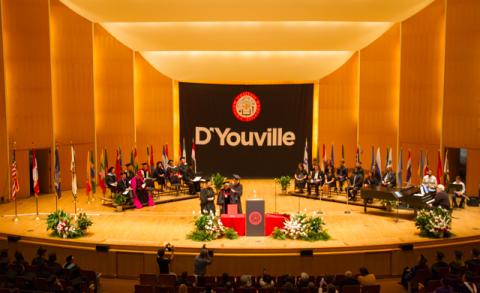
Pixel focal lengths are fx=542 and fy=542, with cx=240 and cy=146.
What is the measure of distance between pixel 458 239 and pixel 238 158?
12078mm

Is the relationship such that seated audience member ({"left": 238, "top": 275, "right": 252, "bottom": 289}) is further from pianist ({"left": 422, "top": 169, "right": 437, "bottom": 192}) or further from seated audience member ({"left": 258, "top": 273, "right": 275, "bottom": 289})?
pianist ({"left": 422, "top": 169, "right": 437, "bottom": 192})

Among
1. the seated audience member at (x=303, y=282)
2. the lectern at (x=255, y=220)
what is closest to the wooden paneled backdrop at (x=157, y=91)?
the lectern at (x=255, y=220)

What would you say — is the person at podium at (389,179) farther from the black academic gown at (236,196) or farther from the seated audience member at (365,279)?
the seated audience member at (365,279)

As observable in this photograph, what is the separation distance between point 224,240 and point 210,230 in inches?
15.3

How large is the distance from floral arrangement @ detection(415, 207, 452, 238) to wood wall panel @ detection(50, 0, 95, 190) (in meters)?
12.2

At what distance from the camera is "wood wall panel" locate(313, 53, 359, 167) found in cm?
2220

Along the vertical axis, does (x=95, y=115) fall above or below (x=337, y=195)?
above

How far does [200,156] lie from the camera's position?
22844mm

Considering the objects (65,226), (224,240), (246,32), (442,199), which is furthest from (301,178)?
(65,226)

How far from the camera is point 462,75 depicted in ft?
56.3

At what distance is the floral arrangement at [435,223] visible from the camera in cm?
1206

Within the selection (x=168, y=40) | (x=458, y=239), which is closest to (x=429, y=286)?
(x=458, y=239)

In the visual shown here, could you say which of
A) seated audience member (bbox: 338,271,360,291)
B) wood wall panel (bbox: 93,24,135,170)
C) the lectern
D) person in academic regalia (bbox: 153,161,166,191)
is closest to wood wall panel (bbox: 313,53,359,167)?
person in academic regalia (bbox: 153,161,166,191)

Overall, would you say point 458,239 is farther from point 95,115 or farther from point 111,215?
point 95,115
